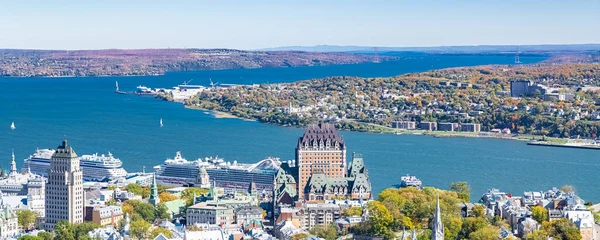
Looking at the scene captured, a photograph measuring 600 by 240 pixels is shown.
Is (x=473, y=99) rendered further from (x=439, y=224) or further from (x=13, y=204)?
(x=439, y=224)

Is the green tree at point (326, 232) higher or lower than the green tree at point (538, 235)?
lower

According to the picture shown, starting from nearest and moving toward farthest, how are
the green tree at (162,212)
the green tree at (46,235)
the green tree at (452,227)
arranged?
the green tree at (46,235) < the green tree at (452,227) < the green tree at (162,212)

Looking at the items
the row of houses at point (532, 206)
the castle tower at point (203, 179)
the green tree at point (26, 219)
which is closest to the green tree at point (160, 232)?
the green tree at point (26, 219)

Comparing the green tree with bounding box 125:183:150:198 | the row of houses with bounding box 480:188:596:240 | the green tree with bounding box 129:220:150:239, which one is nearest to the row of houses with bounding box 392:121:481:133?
the row of houses with bounding box 480:188:596:240

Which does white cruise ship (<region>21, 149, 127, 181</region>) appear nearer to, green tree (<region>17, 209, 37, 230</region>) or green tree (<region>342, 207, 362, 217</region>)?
green tree (<region>17, 209, 37, 230</region>)

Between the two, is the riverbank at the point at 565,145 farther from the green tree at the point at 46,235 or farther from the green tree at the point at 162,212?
the green tree at the point at 46,235

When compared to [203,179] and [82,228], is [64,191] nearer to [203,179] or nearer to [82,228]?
[82,228]
